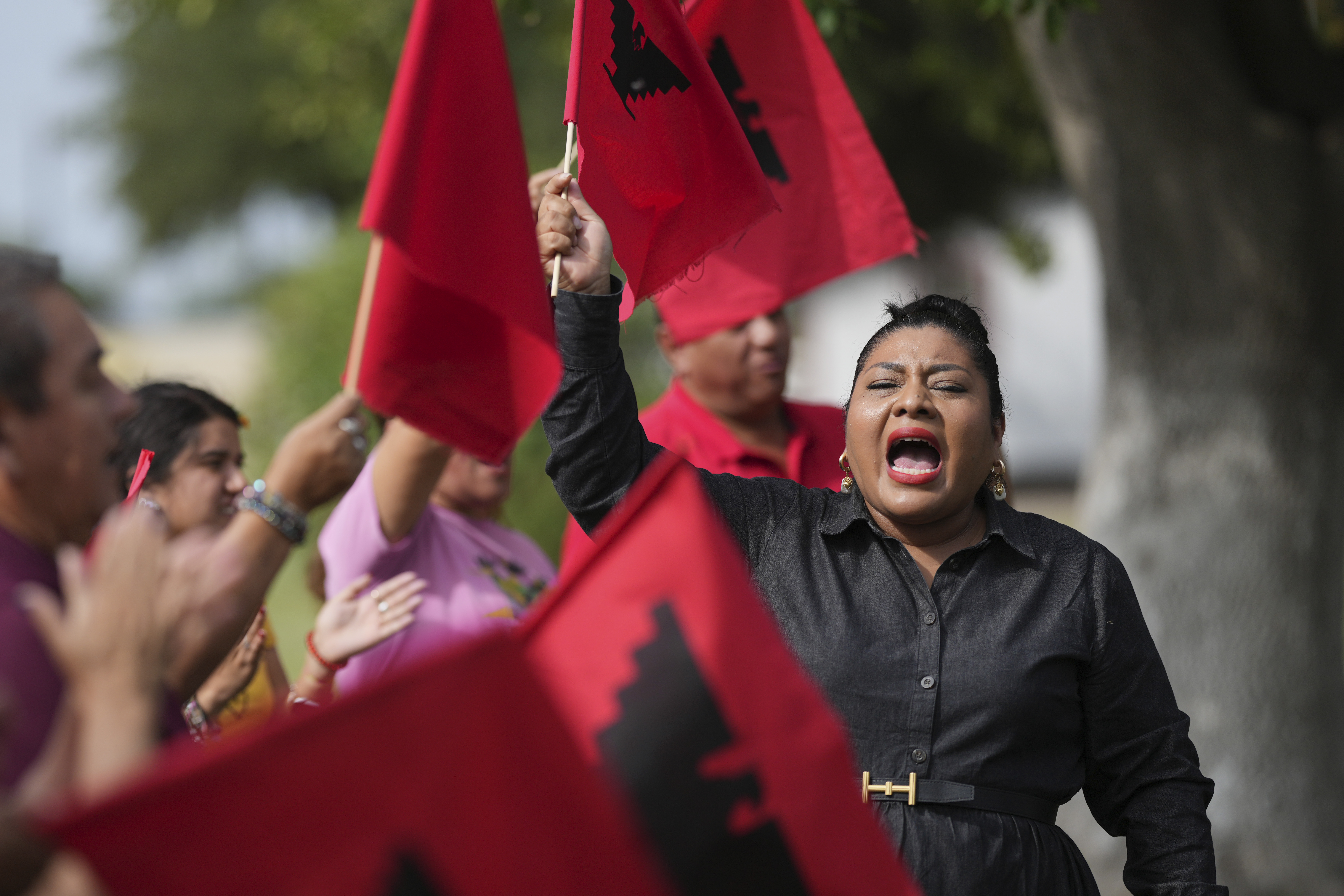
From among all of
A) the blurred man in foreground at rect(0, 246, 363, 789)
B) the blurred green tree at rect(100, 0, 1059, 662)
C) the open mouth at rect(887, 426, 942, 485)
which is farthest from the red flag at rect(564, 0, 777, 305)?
the blurred man in foreground at rect(0, 246, 363, 789)

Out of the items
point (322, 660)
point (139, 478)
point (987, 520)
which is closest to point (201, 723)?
point (322, 660)

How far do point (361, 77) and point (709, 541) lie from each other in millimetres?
7603

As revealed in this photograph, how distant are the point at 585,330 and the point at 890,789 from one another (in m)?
→ 1.01

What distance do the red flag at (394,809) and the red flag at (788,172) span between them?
2.46 metres

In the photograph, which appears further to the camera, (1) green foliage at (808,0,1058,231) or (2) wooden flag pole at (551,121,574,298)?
(1) green foliage at (808,0,1058,231)

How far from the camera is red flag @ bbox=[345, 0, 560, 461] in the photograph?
8.74ft

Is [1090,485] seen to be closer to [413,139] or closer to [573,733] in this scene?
[413,139]

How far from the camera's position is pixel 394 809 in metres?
1.67

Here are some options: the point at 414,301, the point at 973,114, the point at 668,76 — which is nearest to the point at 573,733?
the point at 414,301

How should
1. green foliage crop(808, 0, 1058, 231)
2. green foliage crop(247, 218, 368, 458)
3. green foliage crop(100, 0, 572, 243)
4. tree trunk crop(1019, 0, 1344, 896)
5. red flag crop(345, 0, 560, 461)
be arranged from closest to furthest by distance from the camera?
red flag crop(345, 0, 560, 461) → tree trunk crop(1019, 0, 1344, 896) → green foliage crop(808, 0, 1058, 231) → green foliage crop(100, 0, 572, 243) → green foliage crop(247, 218, 368, 458)

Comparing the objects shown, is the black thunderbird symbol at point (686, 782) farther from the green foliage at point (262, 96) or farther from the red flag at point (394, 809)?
the green foliage at point (262, 96)

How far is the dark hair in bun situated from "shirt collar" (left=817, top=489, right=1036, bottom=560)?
183 millimetres

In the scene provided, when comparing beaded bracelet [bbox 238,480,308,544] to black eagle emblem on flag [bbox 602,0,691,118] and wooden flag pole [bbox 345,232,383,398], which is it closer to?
wooden flag pole [bbox 345,232,383,398]

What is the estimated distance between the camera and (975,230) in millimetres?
16359
